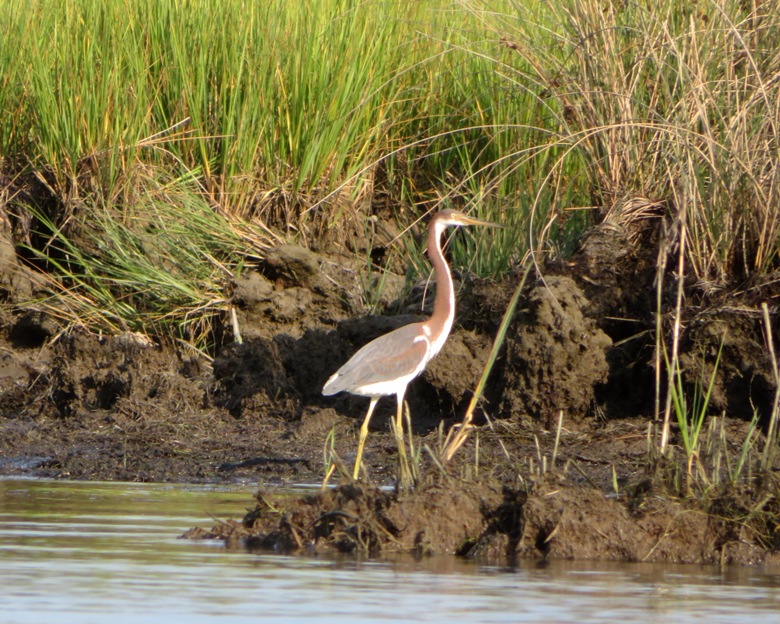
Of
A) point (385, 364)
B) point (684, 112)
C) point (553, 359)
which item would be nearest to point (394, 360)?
point (385, 364)

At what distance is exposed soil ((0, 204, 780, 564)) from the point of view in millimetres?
7738

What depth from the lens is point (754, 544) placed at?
5539 millimetres

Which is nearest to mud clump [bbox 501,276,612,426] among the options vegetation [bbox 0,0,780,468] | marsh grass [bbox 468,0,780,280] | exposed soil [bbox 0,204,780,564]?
exposed soil [bbox 0,204,780,564]

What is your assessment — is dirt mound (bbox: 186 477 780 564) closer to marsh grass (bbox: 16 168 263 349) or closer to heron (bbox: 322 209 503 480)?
heron (bbox: 322 209 503 480)

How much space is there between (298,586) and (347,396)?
421 centimetres

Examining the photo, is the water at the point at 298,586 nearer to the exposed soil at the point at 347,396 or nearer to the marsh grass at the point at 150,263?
the exposed soil at the point at 347,396

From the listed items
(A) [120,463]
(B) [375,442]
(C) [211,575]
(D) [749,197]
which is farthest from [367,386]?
(C) [211,575]

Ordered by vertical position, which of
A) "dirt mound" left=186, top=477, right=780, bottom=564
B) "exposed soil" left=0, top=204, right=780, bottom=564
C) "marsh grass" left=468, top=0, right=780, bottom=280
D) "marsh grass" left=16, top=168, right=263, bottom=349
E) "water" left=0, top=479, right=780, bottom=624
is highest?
"marsh grass" left=468, top=0, right=780, bottom=280

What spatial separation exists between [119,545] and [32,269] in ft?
17.3

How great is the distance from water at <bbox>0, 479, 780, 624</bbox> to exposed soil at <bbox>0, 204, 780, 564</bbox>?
736 mm

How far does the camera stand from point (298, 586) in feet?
15.3

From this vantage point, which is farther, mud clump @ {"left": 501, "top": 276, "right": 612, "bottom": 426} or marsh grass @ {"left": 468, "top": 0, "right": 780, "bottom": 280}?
mud clump @ {"left": 501, "top": 276, "right": 612, "bottom": 426}

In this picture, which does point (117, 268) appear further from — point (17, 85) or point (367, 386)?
point (367, 386)

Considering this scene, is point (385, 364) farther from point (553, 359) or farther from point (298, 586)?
point (298, 586)
